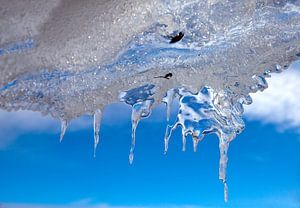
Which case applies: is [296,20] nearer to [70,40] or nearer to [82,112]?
[70,40]

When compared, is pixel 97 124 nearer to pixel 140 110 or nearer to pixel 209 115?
pixel 140 110

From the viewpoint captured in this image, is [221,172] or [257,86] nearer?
[257,86]

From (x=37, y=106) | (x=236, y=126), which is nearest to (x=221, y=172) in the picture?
(x=236, y=126)

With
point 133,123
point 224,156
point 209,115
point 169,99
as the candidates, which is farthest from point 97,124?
point 224,156

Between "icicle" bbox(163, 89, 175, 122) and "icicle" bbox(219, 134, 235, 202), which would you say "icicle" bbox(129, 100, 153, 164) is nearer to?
"icicle" bbox(163, 89, 175, 122)

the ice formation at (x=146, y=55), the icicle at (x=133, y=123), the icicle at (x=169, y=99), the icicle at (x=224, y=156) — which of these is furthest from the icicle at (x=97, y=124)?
the icicle at (x=224, y=156)

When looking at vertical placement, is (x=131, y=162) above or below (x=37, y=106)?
below

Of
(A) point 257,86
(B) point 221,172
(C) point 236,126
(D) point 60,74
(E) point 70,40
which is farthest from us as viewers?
(B) point 221,172

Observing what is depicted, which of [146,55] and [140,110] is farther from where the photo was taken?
[140,110]
